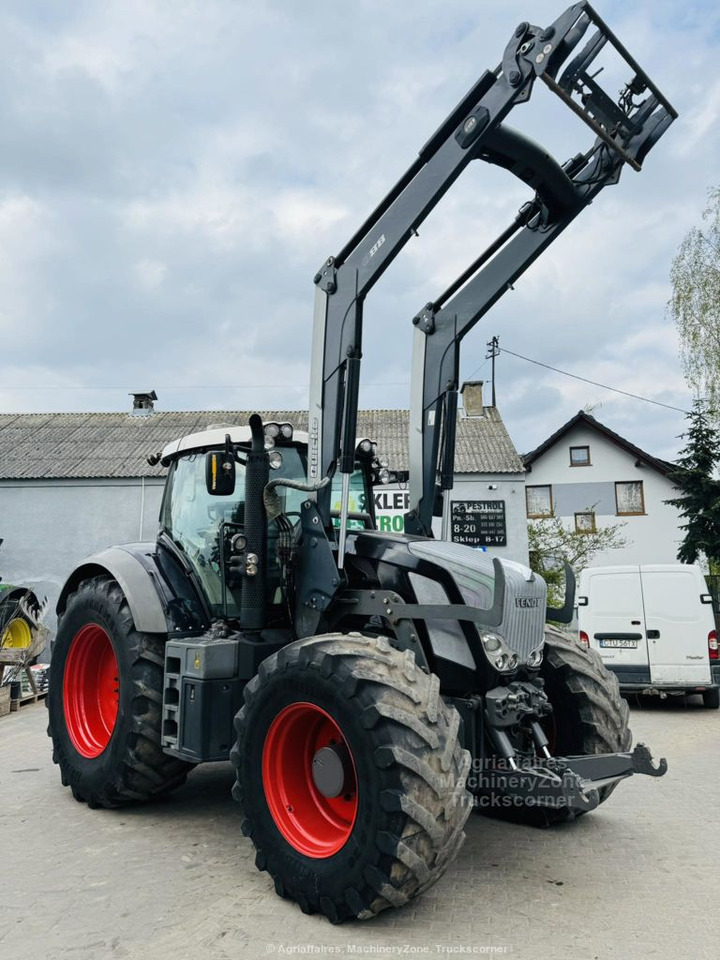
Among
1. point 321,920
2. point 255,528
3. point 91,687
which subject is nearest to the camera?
point 321,920

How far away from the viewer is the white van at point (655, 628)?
10969mm

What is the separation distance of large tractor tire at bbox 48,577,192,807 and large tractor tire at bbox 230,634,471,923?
1269mm

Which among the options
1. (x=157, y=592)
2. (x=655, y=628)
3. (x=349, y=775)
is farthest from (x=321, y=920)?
(x=655, y=628)

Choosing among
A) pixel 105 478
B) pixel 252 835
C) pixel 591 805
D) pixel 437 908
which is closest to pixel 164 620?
pixel 252 835

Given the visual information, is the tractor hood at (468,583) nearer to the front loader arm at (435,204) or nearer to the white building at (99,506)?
the front loader arm at (435,204)

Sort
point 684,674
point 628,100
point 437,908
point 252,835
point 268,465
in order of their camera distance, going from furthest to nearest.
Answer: point 684,674
point 268,465
point 628,100
point 252,835
point 437,908

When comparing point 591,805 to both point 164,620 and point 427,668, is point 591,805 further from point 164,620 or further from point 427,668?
point 164,620

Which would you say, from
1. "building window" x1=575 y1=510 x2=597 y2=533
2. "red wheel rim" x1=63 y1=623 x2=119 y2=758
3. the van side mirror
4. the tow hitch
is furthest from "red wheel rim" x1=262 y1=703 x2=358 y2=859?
"building window" x1=575 y1=510 x2=597 y2=533

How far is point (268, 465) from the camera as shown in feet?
16.4

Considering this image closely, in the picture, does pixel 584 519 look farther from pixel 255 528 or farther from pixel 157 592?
pixel 255 528

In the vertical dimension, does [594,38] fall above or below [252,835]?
above

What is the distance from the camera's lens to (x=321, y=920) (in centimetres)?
368

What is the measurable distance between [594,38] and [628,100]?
506mm

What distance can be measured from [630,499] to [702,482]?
12.0m
